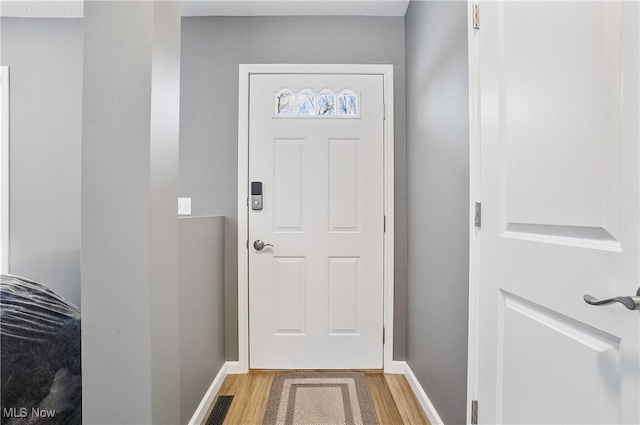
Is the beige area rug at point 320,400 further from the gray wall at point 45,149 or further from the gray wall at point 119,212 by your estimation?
the gray wall at point 45,149

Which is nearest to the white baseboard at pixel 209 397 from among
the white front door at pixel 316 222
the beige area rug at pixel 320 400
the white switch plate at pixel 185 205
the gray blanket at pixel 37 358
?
the white front door at pixel 316 222

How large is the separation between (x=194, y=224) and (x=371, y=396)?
1.45 metres

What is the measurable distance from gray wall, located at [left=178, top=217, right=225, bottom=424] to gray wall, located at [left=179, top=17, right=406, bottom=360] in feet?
1.02

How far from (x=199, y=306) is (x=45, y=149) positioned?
177 cm

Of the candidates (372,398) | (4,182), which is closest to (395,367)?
(372,398)

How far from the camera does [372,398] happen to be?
6.79 feet

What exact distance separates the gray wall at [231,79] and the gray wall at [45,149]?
87cm

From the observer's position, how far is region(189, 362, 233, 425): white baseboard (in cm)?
177

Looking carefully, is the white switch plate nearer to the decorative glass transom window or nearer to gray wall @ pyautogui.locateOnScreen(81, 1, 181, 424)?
the decorative glass transom window

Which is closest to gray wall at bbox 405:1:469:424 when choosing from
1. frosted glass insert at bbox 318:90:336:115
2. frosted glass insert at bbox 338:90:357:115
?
frosted glass insert at bbox 338:90:357:115

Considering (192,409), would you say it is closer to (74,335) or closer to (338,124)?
(74,335)

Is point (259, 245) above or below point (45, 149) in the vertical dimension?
below

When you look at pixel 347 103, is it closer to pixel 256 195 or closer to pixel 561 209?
pixel 256 195

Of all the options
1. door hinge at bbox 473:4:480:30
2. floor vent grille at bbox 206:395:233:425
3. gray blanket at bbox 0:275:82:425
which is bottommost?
floor vent grille at bbox 206:395:233:425
